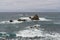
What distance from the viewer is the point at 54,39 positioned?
33281mm

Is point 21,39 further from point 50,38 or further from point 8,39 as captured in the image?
point 50,38

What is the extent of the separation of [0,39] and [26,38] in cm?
544

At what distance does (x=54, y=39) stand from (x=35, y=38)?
13.4ft

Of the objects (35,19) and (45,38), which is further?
(35,19)

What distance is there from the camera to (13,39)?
33938mm

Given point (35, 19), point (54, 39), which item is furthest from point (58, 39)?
point (35, 19)

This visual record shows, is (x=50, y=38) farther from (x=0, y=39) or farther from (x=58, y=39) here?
(x=0, y=39)

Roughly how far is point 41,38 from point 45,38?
0.89 metres

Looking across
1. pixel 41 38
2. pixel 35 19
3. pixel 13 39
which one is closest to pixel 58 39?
pixel 41 38

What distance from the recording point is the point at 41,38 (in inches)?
1355

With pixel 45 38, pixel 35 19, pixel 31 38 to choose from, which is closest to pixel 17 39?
pixel 31 38

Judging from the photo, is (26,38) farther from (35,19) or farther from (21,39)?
(35,19)

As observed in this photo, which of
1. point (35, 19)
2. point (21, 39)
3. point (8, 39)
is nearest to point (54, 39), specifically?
point (21, 39)

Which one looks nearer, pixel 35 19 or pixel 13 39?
pixel 13 39
